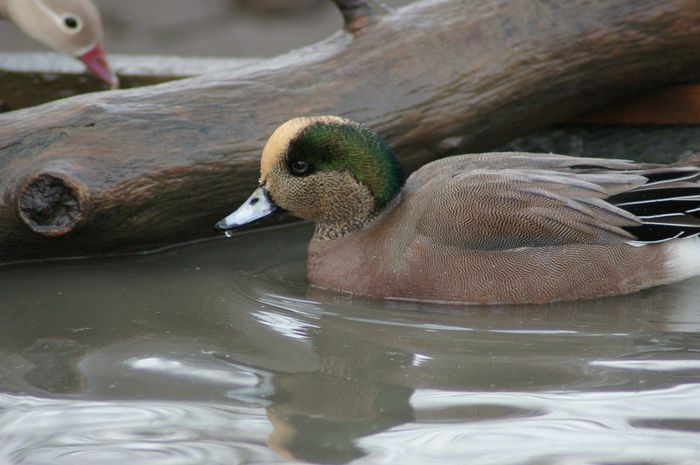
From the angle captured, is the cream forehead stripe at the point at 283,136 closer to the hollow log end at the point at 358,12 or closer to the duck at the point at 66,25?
the hollow log end at the point at 358,12

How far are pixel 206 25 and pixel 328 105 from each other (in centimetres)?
581

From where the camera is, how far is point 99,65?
19.8ft

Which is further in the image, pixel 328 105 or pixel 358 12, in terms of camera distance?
pixel 358 12

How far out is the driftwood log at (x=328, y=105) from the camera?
423 cm

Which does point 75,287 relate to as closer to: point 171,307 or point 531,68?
point 171,307

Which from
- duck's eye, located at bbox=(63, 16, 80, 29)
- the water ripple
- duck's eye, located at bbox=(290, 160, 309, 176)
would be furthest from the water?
duck's eye, located at bbox=(63, 16, 80, 29)

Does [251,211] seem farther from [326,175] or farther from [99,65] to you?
[99,65]

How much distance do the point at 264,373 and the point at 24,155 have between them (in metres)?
1.47

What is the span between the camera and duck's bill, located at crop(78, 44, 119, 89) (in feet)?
19.4

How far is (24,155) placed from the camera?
418 centimetres

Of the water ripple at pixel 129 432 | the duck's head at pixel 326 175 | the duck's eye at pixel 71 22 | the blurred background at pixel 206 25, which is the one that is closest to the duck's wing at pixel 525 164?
the duck's head at pixel 326 175

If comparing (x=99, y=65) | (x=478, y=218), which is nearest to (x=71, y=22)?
(x=99, y=65)

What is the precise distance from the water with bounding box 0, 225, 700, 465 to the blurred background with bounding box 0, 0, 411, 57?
5617 millimetres

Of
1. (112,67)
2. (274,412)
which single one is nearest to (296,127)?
(274,412)
